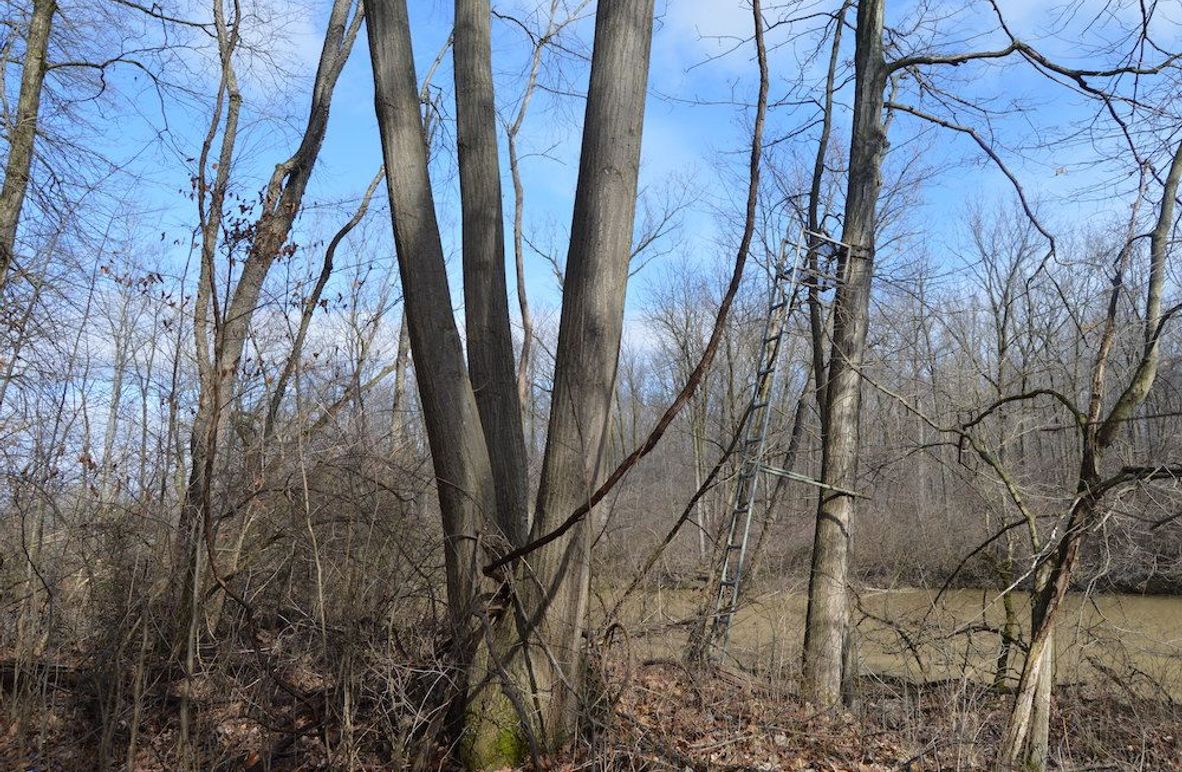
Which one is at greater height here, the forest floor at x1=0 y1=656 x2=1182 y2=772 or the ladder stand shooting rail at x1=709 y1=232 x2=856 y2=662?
the ladder stand shooting rail at x1=709 y1=232 x2=856 y2=662

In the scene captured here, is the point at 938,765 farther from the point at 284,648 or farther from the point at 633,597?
the point at 284,648

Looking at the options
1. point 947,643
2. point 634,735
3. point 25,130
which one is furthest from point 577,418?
point 25,130

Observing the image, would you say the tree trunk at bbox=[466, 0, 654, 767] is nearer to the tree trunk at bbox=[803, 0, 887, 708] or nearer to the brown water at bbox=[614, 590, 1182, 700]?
the brown water at bbox=[614, 590, 1182, 700]

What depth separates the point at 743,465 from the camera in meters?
6.90

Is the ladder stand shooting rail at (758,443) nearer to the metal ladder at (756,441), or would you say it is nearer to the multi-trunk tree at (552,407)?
the metal ladder at (756,441)

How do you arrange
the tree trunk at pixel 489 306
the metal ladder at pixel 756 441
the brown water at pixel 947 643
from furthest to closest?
the metal ladder at pixel 756 441 → the brown water at pixel 947 643 → the tree trunk at pixel 489 306

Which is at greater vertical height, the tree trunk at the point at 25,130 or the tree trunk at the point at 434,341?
the tree trunk at the point at 25,130

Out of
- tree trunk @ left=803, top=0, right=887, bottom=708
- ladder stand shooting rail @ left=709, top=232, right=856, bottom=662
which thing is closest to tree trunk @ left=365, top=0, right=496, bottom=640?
ladder stand shooting rail @ left=709, top=232, right=856, bottom=662

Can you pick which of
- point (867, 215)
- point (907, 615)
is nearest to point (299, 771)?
point (907, 615)

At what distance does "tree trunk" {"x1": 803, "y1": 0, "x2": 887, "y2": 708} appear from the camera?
23.7ft

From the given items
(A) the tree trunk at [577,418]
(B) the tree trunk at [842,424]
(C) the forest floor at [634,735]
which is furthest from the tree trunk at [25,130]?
(B) the tree trunk at [842,424]

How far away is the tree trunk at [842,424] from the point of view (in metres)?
7.24

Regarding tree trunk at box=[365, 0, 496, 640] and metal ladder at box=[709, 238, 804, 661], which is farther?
metal ladder at box=[709, 238, 804, 661]

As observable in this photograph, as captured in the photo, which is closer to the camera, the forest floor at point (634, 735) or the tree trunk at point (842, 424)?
the forest floor at point (634, 735)
